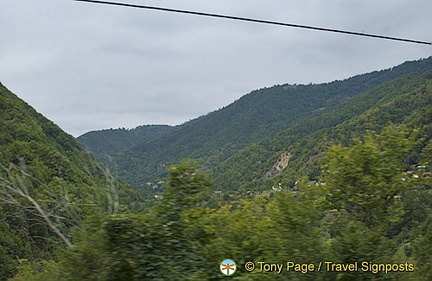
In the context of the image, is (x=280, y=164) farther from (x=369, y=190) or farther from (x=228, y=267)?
(x=228, y=267)

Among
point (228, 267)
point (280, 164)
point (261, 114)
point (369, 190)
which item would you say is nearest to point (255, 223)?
point (228, 267)

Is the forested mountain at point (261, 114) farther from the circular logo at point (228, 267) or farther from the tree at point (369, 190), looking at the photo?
the circular logo at point (228, 267)

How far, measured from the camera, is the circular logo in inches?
157

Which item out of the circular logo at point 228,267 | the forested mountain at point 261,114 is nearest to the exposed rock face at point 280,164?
the forested mountain at point 261,114

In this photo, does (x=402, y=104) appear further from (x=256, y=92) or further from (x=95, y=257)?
(x=256, y=92)

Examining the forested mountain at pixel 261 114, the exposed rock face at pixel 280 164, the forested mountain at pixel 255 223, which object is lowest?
the forested mountain at pixel 255 223

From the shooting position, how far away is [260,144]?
4097 inches

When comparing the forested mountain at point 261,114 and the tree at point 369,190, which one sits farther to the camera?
the forested mountain at point 261,114

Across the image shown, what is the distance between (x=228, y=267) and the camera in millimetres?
4027

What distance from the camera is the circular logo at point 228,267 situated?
398cm

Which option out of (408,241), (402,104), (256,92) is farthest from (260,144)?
(408,241)

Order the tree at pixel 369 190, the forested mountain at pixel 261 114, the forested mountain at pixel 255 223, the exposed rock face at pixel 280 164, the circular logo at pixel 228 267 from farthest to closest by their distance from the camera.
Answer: the forested mountain at pixel 261 114 < the exposed rock face at pixel 280 164 < the tree at pixel 369 190 < the circular logo at pixel 228 267 < the forested mountain at pixel 255 223

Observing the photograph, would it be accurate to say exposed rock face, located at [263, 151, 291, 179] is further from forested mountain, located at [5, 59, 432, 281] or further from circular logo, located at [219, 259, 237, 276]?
circular logo, located at [219, 259, 237, 276]

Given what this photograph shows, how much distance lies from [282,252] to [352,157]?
1.52 metres
